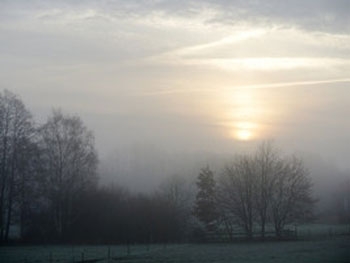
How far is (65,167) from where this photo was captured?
60469mm

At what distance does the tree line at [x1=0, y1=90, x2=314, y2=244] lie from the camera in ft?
181

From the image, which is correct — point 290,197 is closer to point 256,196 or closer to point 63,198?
point 256,196

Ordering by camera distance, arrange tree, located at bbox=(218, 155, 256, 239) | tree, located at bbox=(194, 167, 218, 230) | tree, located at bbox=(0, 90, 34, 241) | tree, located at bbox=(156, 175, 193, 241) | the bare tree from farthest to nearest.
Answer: tree, located at bbox=(218, 155, 256, 239), the bare tree, tree, located at bbox=(194, 167, 218, 230), tree, located at bbox=(156, 175, 193, 241), tree, located at bbox=(0, 90, 34, 241)

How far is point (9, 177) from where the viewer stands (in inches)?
2167

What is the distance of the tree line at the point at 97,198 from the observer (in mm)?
55250

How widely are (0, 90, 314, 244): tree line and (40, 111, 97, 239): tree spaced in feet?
0.33

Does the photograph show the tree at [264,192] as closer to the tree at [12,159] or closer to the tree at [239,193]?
the tree at [239,193]

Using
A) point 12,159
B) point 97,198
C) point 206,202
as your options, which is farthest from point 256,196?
point 12,159

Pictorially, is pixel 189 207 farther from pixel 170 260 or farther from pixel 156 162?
pixel 156 162

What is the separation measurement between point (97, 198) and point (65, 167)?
6480 mm

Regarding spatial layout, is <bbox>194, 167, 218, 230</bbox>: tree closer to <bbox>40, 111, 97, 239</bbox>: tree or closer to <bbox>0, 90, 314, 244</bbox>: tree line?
<bbox>0, 90, 314, 244</bbox>: tree line

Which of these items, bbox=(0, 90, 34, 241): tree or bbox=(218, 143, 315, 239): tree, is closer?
bbox=(0, 90, 34, 241): tree

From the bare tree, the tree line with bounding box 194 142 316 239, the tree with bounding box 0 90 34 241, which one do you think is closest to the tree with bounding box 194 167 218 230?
the tree line with bounding box 194 142 316 239

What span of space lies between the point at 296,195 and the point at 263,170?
19.5 ft
